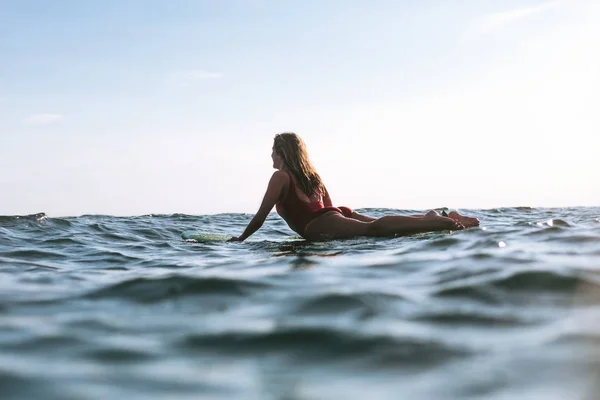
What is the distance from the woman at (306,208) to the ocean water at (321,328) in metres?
2.07

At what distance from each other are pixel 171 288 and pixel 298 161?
155 inches

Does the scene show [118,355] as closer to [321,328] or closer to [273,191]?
[321,328]

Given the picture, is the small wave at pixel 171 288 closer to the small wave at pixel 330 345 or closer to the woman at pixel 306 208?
the small wave at pixel 330 345

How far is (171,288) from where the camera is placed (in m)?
3.69

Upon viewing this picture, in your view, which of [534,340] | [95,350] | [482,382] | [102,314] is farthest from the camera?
[102,314]

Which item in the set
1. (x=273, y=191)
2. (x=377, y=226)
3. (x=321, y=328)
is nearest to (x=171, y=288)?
(x=321, y=328)

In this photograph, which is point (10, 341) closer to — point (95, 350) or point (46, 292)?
point (95, 350)


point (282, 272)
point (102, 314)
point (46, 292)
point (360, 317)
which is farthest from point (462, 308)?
point (46, 292)

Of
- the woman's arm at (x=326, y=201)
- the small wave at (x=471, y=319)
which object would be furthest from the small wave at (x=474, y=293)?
the woman's arm at (x=326, y=201)

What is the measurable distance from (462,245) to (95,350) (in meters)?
3.65

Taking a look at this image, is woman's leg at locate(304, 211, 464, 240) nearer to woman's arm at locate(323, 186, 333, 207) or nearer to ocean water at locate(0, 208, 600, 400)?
woman's arm at locate(323, 186, 333, 207)

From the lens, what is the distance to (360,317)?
2754mm

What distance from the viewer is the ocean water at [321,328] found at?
1.93m

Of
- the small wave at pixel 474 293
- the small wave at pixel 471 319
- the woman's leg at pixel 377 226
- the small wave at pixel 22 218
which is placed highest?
the small wave at pixel 22 218
